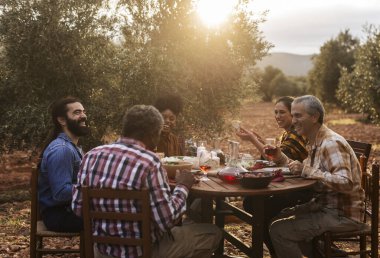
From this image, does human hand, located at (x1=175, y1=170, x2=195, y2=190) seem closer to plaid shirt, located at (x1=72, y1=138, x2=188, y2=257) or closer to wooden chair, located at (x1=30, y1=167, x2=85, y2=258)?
plaid shirt, located at (x1=72, y1=138, x2=188, y2=257)

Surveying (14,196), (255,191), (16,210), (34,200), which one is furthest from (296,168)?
(14,196)

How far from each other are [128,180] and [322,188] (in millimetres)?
2014

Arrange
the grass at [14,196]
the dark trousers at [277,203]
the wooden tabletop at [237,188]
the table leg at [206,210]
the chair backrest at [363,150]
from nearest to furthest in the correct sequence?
1. the wooden tabletop at [237,188]
2. the chair backrest at [363,150]
3. the table leg at [206,210]
4. the dark trousers at [277,203]
5. the grass at [14,196]

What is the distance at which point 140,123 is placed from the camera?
11.4ft

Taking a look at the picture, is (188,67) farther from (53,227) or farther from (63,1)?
(53,227)

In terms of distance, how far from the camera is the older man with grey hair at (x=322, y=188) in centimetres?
421

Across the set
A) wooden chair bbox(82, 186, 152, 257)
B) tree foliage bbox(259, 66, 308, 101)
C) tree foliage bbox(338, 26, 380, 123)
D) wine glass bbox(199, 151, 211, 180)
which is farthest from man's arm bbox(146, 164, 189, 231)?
tree foliage bbox(259, 66, 308, 101)

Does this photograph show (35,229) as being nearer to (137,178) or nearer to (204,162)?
(137,178)

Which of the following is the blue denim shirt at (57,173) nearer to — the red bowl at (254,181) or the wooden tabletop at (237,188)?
the wooden tabletop at (237,188)

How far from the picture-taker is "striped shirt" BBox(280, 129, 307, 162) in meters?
5.47

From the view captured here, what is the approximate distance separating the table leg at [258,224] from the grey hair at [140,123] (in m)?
1.37

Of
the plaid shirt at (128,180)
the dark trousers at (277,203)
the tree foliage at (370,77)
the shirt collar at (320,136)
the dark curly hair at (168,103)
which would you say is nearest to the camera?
the plaid shirt at (128,180)

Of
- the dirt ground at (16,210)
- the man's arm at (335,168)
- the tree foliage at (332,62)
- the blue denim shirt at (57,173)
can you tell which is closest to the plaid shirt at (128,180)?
the blue denim shirt at (57,173)

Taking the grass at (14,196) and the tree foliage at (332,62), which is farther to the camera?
the tree foliage at (332,62)
